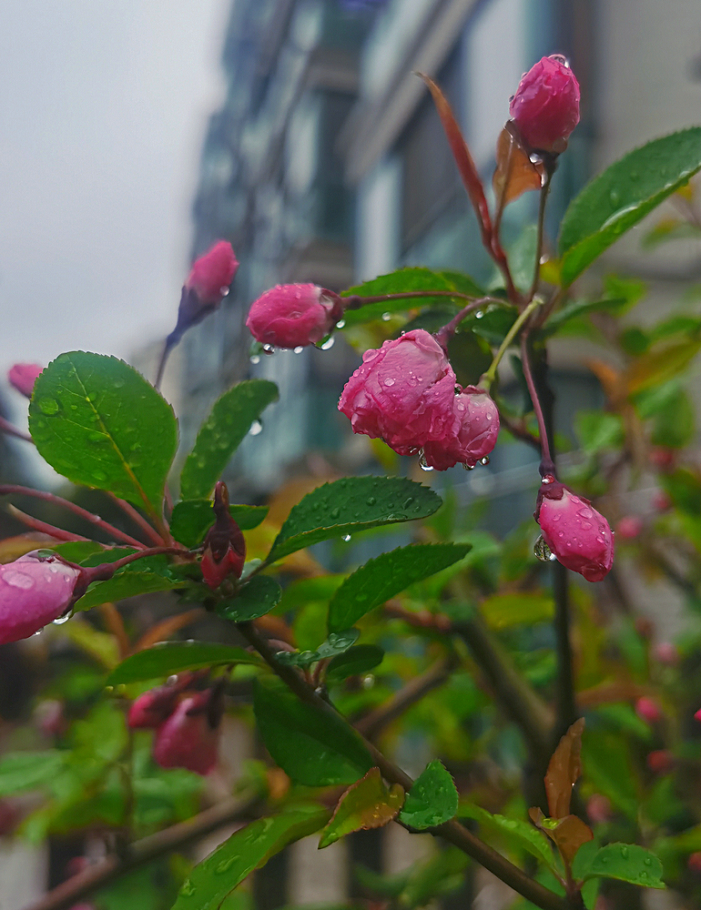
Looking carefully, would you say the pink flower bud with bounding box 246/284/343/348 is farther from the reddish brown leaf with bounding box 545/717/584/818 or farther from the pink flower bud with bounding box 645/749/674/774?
the pink flower bud with bounding box 645/749/674/774

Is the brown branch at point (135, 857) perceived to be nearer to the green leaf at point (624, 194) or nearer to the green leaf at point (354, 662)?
the green leaf at point (354, 662)

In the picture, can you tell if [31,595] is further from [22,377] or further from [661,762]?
[661,762]

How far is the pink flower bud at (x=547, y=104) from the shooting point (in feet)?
1.24

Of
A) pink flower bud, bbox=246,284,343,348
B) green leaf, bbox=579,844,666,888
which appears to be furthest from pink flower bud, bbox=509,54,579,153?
green leaf, bbox=579,844,666,888

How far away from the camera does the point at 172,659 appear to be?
0.39 m

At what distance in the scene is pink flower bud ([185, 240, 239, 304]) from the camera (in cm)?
48

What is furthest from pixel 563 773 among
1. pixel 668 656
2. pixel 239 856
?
pixel 668 656

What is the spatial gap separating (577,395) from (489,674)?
9.42ft

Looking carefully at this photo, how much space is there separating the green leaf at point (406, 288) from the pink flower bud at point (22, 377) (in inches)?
7.7

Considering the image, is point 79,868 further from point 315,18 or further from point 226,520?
point 315,18

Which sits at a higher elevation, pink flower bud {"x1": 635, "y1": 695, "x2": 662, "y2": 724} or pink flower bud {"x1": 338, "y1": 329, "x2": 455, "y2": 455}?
pink flower bud {"x1": 338, "y1": 329, "x2": 455, "y2": 455}

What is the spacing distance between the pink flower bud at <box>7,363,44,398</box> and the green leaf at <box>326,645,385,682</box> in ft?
0.80

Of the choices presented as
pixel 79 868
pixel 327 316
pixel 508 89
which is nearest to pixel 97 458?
pixel 327 316

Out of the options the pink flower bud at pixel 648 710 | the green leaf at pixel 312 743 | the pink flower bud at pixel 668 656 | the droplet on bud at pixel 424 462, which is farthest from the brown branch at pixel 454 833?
the pink flower bud at pixel 668 656
